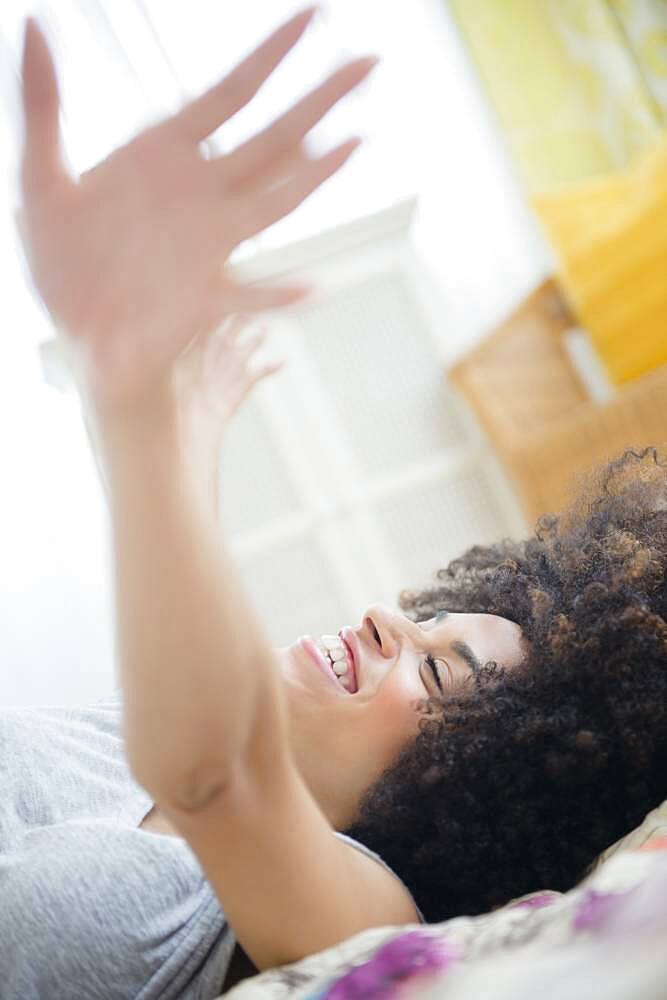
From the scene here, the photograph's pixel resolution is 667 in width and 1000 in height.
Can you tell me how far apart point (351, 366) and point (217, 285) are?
6.26 ft

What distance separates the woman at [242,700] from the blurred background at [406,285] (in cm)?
105

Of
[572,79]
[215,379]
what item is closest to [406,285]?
[572,79]

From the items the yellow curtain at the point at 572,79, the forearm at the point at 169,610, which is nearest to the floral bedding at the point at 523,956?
the forearm at the point at 169,610

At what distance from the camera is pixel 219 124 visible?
1.65 feet

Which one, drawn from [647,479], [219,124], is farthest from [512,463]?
[219,124]

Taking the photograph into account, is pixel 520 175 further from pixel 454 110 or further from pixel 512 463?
pixel 512 463

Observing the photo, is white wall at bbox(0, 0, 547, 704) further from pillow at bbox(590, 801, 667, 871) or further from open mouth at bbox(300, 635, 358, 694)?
pillow at bbox(590, 801, 667, 871)

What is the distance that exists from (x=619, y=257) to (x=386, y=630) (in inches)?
57.6

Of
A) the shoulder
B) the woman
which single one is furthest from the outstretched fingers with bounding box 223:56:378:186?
the shoulder

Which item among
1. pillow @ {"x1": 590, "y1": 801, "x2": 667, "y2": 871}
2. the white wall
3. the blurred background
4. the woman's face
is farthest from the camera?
the white wall

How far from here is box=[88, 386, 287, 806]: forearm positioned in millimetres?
482

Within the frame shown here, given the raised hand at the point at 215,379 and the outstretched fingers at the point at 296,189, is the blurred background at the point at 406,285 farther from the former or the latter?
the outstretched fingers at the point at 296,189

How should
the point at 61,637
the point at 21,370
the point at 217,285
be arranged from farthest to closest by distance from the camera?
the point at 21,370 < the point at 61,637 < the point at 217,285

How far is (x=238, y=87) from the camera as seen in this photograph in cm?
A: 51
